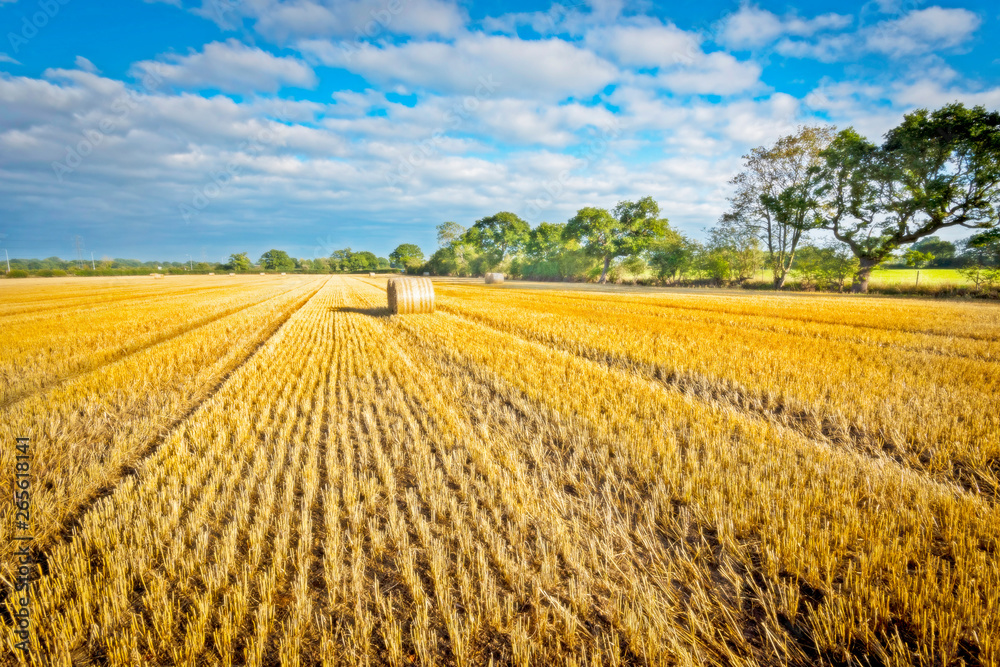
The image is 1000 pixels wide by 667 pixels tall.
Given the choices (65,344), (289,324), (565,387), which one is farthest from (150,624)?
(289,324)

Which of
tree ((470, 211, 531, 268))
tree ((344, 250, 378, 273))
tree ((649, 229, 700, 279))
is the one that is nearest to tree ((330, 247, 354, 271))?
tree ((344, 250, 378, 273))

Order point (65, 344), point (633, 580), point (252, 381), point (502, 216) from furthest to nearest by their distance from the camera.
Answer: point (502, 216) → point (65, 344) → point (252, 381) → point (633, 580)

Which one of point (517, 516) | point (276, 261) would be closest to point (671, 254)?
point (517, 516)

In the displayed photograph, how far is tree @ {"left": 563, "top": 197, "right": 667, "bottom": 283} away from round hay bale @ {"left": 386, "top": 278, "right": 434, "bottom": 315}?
44.7 meters

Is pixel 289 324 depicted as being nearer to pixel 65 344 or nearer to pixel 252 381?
pixel 65 344

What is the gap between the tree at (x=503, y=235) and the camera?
84188 mm

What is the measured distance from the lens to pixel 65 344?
349 inches

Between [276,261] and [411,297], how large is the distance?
175 metres

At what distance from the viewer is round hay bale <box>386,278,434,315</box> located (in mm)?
14336

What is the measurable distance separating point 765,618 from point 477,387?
168 inches

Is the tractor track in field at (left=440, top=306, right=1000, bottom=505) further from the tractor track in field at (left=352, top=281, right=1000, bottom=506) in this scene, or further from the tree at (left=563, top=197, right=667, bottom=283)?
the tree at (left=563, top=197, right=667, bottom=283)

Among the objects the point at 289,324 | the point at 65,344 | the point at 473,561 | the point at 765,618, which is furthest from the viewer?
the point at 289,324

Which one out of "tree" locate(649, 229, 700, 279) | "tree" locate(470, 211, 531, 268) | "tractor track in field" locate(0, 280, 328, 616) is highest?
"tree" locate(470, 211, 531, 268)

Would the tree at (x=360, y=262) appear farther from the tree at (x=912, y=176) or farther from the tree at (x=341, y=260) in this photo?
the tree at (x=912, y=176)
